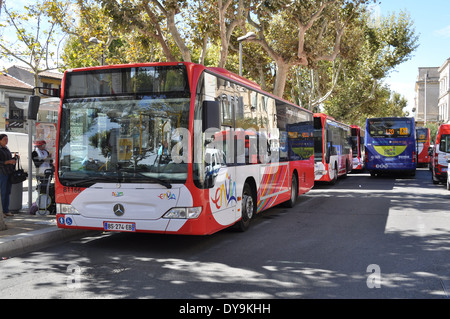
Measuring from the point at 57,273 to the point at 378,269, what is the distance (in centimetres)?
408

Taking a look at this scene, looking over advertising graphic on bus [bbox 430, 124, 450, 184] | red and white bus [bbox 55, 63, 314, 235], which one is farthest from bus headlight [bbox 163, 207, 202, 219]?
advertising graphic on bus [bbox 430, 124, 450, 184]

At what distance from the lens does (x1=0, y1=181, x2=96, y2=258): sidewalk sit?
711 centimetres

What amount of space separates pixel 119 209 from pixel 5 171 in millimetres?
4152

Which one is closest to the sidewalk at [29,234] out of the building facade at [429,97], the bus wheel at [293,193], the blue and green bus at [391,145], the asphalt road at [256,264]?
the asphalt road at [256,264]

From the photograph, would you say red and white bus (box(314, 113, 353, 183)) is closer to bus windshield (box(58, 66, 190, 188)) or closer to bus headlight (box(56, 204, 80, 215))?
bus windshield (box(58, 66, 190, 188))

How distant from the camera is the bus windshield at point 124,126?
6723 mm

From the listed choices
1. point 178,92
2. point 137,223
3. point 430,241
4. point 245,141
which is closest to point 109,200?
point 137,223

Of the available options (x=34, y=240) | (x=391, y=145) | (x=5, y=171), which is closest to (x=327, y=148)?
(x=391, y=145)

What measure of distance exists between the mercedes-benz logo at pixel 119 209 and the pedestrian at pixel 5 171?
4069 mm

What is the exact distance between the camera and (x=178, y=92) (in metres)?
6.83

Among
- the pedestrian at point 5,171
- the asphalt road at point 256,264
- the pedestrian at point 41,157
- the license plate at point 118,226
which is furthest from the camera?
the pedestrian at point 41,157

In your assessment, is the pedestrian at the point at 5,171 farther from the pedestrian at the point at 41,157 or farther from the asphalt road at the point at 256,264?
the asphalt road at the point at 256,264

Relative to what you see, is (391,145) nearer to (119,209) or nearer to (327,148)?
(327,148)

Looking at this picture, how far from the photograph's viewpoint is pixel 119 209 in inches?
271
